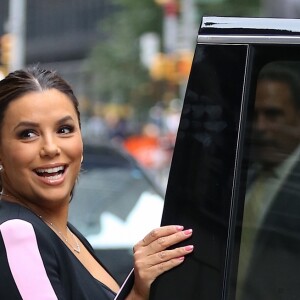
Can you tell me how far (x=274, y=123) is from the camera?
1.80m

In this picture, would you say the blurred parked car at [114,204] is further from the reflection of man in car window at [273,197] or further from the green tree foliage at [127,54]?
the green tree foliage at [127,54]

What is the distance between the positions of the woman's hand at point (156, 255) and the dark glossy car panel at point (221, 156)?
16mm

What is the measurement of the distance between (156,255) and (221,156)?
26 centimetres

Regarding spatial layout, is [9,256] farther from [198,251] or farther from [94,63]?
[94,63]

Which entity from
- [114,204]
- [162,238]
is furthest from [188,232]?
[114,204]

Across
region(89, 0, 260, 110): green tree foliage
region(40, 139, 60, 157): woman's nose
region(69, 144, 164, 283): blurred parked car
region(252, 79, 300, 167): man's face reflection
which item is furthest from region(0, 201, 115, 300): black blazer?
region(89, 0, 260, 110): green tree foliage

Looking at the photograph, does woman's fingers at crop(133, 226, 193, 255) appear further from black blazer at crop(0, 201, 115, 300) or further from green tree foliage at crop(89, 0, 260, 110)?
green tree foliage at crop(89, 0, 260, 110)

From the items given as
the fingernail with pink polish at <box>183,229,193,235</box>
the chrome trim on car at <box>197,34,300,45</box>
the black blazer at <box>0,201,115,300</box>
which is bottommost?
the black blazer at <box>0,201,115,300</box>

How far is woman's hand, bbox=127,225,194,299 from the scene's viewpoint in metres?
1.76

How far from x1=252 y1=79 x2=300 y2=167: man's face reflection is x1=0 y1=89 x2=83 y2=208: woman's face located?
0.48 m

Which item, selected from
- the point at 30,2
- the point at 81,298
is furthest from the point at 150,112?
the point at 81,298

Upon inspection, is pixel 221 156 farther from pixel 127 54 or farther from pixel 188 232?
pixel 127 54

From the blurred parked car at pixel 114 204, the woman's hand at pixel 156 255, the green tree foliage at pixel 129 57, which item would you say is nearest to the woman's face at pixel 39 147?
the woman's hand at pixel 156 255

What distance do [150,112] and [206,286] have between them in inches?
1769
